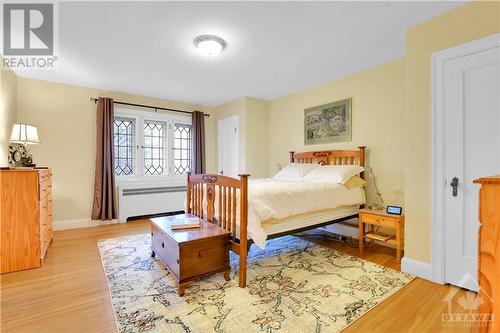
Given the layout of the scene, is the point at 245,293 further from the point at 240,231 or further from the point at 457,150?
the point at 457,150

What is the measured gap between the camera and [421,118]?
2.25 meters

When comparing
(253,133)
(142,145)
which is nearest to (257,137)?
(253,133)

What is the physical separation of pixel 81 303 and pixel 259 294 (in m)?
1.39

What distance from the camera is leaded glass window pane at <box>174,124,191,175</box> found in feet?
17.1

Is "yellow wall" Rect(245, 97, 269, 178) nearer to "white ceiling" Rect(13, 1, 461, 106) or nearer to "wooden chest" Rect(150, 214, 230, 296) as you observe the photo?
"white ceiling" Rect(13, 1, 461, 106)

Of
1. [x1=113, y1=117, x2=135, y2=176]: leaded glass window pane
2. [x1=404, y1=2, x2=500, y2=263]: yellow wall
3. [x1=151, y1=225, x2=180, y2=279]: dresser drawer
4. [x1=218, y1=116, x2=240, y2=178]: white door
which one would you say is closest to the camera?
[x1=151, y1=225, x2=180, y2=279]: dresser drawer

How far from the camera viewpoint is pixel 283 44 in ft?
8.75

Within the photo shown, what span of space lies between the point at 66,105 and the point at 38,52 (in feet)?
4.04

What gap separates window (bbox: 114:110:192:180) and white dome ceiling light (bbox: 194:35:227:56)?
2.65 metres

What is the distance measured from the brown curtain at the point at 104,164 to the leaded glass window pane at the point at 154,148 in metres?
0.72

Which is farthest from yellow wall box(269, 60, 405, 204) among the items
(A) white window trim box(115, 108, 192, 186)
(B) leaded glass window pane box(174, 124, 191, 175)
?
(A) white window trim box(115, 108, 192, 186)

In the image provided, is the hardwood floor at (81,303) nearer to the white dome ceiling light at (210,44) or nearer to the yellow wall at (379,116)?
the yellow wall at (379,116)

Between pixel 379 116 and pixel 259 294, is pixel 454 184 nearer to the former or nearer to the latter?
pixel 379 116

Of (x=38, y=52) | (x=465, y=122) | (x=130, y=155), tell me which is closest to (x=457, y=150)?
(x=465, y=122)
